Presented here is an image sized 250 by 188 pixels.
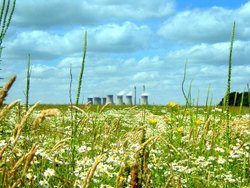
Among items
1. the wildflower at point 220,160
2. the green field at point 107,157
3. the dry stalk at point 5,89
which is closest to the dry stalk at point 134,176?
the green field at point 107,157

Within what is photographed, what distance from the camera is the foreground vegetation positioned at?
1632mm

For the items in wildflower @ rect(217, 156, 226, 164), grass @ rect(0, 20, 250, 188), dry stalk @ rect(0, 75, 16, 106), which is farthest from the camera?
wildflower @ rect(217, 156, 226, 164)

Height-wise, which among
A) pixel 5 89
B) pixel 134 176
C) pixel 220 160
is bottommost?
pixel 220 160

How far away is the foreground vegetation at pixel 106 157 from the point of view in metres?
1.63

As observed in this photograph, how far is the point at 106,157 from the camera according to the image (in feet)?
16.2

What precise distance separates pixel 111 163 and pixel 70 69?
8.96 ft

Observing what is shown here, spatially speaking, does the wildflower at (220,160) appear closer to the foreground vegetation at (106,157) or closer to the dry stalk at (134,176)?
the foreground vegetation at (106,157)

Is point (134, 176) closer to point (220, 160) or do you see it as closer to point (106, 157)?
point (106, 157)

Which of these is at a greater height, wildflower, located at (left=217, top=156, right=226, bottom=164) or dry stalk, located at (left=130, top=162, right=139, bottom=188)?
dry stalk, located at (left=130, top=162, right=139, bottom=188)

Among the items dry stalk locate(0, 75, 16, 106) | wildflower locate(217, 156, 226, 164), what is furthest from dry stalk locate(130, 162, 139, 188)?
wildflower locate(217, 156, 226, 164)

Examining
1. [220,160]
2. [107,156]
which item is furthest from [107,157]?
[220,160]

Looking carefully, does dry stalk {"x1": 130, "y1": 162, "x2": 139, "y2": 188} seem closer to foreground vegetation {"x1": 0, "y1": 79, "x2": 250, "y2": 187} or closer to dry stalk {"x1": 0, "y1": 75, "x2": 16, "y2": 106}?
foreground vegetation {"x1": 0, "y1": 79, "x2": 250, "y2": 187}

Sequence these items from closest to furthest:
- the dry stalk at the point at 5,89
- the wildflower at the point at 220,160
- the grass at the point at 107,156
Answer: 1. the dry stalk at the point at 5,89
2. the grass at the point at 107,156
3. the wildflower at the point at 220,160

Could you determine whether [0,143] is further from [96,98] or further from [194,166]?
[96,98]
